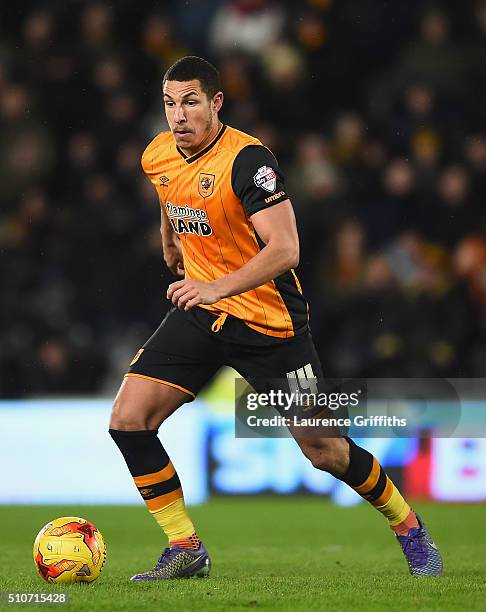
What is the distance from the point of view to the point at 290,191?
11219 mm

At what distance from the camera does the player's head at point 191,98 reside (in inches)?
212

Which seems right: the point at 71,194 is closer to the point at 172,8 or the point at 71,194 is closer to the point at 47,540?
the point at 172,8

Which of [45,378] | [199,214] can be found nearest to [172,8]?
[45,378]

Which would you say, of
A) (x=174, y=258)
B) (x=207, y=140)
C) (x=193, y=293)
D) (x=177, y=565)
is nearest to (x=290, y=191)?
(x=174, y=258)

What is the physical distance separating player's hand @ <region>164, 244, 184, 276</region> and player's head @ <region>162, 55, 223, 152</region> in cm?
67

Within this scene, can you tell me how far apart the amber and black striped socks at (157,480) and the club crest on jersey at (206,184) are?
1.06 metres

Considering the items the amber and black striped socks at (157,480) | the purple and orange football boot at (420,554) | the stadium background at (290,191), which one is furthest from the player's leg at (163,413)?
the stadium background at (290,191)

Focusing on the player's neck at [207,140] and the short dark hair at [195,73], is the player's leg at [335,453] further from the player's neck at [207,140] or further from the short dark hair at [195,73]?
the short dark hair at [195,73]

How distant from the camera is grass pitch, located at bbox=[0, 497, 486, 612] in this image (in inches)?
192

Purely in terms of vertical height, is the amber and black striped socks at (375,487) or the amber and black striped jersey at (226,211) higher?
the amber and black striped jersey at (226,211)

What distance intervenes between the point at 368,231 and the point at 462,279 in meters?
1.22

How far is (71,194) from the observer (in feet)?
40.1

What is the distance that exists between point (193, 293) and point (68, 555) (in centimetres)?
123

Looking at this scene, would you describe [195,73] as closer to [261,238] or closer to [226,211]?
[226,211]
